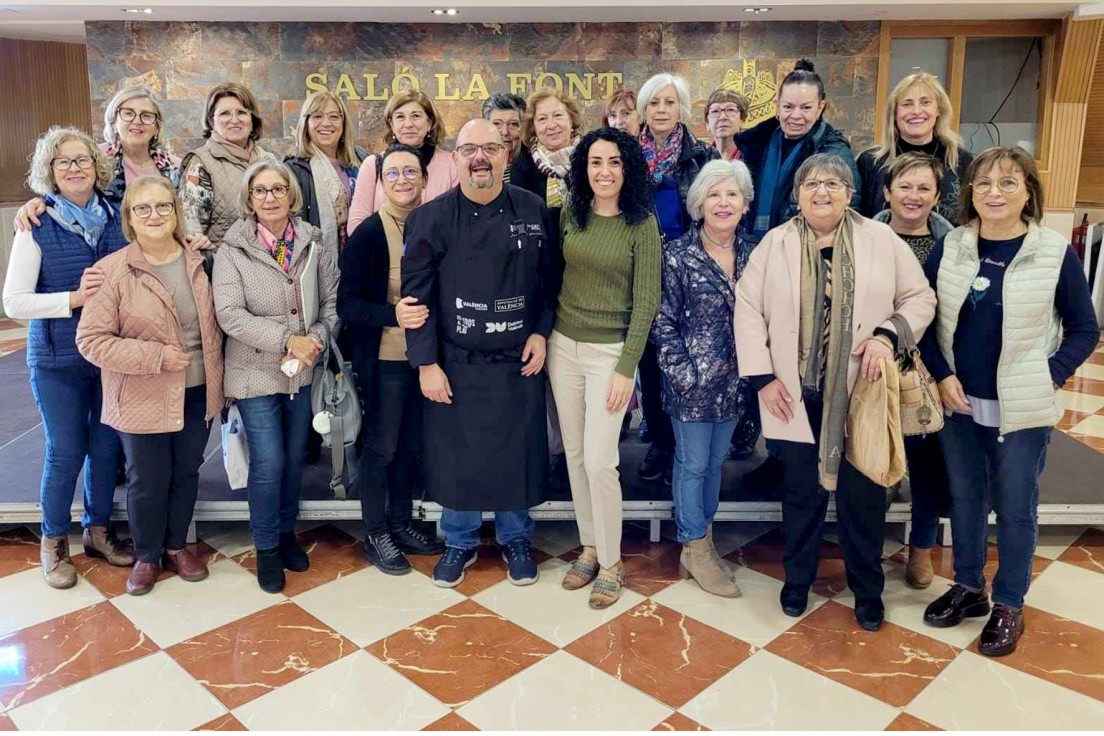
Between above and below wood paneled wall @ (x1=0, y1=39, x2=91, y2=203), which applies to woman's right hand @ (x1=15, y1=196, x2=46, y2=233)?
below

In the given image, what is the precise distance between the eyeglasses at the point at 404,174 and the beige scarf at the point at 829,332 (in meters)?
1.30

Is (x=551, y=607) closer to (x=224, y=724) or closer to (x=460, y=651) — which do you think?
(x=460, y=651)

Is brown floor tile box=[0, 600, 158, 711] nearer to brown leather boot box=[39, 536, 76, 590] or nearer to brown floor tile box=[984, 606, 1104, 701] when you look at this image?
brown leather boot box=[39, 536, 76, 590]

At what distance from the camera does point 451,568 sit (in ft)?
10.6

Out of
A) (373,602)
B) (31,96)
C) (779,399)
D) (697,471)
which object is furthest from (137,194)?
(31,96)

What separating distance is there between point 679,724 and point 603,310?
129 cm

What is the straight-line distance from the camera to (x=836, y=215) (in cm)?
276

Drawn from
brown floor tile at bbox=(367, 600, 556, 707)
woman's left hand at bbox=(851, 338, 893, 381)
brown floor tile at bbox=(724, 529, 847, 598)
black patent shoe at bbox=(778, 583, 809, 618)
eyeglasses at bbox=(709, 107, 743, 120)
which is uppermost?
eyeglasses at bbox=(709, 107, 743, 120)

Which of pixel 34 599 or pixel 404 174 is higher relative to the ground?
pixel 404 174

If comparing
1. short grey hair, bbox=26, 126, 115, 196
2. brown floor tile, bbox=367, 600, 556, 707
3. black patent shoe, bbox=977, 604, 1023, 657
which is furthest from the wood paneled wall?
black patent shoe, bbox=977, 604, 1023, 657

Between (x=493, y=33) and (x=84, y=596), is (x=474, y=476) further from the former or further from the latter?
(x=493, y=33)

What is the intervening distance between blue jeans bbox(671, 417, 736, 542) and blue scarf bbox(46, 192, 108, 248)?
2097 mm

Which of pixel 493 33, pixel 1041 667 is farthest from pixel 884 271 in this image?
pixel 493 33

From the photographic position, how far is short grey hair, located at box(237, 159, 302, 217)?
3027mm
